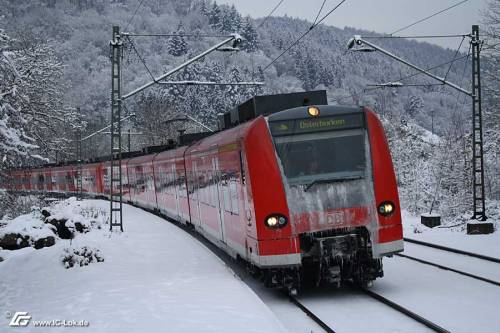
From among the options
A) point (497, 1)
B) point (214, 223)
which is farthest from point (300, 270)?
point (497, 1)

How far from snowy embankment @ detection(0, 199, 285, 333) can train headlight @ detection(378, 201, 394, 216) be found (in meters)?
2.46

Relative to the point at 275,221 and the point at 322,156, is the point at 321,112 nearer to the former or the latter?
the point at 322,156

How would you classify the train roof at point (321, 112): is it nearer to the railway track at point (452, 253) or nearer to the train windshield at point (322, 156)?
the train windshield at point (322, 156)

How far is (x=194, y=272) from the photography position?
1134 centimetres

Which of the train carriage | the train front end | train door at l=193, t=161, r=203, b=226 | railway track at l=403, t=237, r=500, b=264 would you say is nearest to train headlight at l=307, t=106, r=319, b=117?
the train front end

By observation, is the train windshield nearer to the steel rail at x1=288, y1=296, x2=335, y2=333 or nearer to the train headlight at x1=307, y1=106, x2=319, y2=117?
the train headlight at x1=307, y1=106, x2=319, y2=117

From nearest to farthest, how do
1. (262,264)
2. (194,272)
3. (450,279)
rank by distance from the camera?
(262,264) → (450,279) → (194,272)

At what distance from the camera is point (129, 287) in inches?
394

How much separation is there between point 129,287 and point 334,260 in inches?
138

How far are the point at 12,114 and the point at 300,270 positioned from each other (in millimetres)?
10075

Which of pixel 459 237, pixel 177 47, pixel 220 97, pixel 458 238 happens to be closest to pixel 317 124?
pixel 458 238

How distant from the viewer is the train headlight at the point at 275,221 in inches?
362

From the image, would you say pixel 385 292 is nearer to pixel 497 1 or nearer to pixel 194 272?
pixel 194 272
